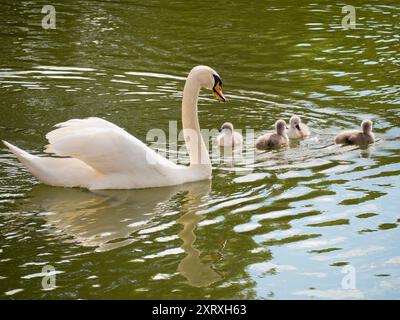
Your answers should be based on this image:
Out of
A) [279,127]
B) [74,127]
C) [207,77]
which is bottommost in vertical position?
[279,127]

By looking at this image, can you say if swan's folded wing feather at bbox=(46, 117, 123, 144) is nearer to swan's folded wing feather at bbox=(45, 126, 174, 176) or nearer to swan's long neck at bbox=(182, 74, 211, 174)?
swan's folded wing feather at bbox=(45, 126, 174, 176)

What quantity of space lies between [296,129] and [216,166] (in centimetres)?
145

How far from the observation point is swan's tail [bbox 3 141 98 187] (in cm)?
1052

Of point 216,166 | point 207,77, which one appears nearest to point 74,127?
point 207,77

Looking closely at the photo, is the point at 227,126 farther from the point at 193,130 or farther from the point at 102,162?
the point at 102,162

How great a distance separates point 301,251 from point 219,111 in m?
5.53

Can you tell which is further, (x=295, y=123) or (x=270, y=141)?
(x=295, y=123)

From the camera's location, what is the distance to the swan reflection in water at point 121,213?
879cm

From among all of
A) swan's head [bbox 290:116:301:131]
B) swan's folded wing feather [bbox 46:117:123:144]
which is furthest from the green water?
swan's folded wing feather [bbox 46:117:123:144]

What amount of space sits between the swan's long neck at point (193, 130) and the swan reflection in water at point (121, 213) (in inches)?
10.6

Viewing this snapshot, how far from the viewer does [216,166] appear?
38.7 feet

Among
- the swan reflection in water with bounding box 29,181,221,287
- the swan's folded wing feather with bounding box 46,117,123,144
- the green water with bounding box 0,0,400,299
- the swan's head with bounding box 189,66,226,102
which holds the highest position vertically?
the swan's head with bounding box 189,66,226,102

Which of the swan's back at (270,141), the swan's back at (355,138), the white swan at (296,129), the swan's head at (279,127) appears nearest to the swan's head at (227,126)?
the swan's back at (270,141)

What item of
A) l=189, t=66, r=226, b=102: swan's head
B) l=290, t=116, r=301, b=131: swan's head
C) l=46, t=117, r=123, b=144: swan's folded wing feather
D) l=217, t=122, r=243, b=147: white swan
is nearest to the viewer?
l=46, t=117, r=123, b=144: swan's folded wing feather
